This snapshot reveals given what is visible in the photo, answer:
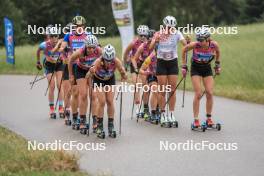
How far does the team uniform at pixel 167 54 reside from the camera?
15.4m

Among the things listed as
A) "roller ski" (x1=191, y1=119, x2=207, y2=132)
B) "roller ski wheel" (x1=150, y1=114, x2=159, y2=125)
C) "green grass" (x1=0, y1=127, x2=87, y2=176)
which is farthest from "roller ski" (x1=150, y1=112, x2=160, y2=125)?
"green grass" (x1=0, y1=127, x2=87, y2=176)

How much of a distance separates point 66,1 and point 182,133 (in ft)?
207

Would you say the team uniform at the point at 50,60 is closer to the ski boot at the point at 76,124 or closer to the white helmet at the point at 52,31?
the white helmet at the point at 52,31

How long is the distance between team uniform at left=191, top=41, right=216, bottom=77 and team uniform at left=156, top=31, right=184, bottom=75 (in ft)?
2.21

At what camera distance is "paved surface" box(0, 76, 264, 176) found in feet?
36.3

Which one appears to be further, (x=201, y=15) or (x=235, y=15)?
(x=235, y=15)

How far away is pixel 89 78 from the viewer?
48.0 ft

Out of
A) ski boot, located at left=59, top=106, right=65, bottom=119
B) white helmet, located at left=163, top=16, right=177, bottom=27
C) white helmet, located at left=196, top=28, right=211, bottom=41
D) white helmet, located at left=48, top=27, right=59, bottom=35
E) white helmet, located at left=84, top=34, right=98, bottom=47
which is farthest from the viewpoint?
ski boot, located at left=59, top=106, right=65, bottom=119

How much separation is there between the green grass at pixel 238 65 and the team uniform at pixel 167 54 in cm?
454

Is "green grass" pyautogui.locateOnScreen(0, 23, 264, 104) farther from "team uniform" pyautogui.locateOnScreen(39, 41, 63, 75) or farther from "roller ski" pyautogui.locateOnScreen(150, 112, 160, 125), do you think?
"team uniform" pyautogui.locateOnScreen(39, 41, 63, 75)

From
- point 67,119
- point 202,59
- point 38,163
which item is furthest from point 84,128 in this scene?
point 38,163

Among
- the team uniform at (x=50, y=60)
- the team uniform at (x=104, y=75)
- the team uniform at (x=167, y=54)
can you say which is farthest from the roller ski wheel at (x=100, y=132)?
the team uniform at (x=50, y=60)

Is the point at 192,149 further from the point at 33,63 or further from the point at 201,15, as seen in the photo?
the point at 201,15

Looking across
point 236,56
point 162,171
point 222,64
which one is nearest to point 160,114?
point 162,171
